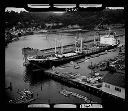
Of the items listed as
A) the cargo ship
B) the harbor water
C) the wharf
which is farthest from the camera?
the cargo ship

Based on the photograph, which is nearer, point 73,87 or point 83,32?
point 83,32

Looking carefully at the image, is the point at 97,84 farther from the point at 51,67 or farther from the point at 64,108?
the point at 64,108

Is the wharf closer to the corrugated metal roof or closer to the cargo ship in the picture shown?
the corrugated metal roof

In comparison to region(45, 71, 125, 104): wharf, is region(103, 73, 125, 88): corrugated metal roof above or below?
above

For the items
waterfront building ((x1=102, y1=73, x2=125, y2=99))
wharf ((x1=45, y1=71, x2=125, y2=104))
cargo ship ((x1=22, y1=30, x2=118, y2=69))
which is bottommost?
wharf ((x1=45, y1=71, x2=125, y2=104))

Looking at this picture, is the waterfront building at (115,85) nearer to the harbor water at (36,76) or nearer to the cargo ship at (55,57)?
the harbor water at (36,76)

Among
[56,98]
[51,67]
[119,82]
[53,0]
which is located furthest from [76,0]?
[51,67]

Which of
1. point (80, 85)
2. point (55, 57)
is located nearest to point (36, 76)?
point (55, 57)

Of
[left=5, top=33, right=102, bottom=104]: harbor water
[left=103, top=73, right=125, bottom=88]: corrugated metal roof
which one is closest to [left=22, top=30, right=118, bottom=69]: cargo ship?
[left=5, top=33, right=102, bottom=104]: harbor water

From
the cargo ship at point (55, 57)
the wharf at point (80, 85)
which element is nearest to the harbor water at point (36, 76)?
the wharf at point (80, 85)
